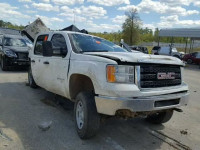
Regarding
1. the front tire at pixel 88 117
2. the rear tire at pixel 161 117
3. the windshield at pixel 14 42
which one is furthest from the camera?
the windshield at pixel 14 42

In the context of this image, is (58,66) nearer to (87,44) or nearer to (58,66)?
(58,66)

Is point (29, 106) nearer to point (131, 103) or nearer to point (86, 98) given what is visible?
point (86, 98)

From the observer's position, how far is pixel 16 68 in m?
12.3

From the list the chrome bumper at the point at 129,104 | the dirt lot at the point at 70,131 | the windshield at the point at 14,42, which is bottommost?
the dirt lot at the point at 70,131

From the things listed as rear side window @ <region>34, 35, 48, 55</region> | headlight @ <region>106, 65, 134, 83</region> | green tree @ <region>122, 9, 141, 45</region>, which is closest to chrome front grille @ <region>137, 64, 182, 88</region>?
headlight @ <region>106, 65, 134, 83</region>

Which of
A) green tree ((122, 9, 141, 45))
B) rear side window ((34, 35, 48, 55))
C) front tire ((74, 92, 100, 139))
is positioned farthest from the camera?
green tree ((122, 9, 141, 45))

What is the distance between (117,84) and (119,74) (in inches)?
6.1

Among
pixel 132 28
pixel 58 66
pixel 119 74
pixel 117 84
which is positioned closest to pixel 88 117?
pixel 117 84

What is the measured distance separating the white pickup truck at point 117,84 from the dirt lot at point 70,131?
28cm

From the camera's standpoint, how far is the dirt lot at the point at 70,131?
3763 millimetres

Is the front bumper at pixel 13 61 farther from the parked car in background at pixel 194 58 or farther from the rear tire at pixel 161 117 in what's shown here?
the parked car in background at pixel 194 58

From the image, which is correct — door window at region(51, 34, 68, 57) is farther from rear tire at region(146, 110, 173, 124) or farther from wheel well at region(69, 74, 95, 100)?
rear tire at region(146, 110, 173, 124)

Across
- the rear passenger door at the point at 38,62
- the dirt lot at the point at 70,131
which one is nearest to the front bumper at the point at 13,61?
the rear passenger door at the point at 38,62

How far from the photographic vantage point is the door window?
15.5 feet
